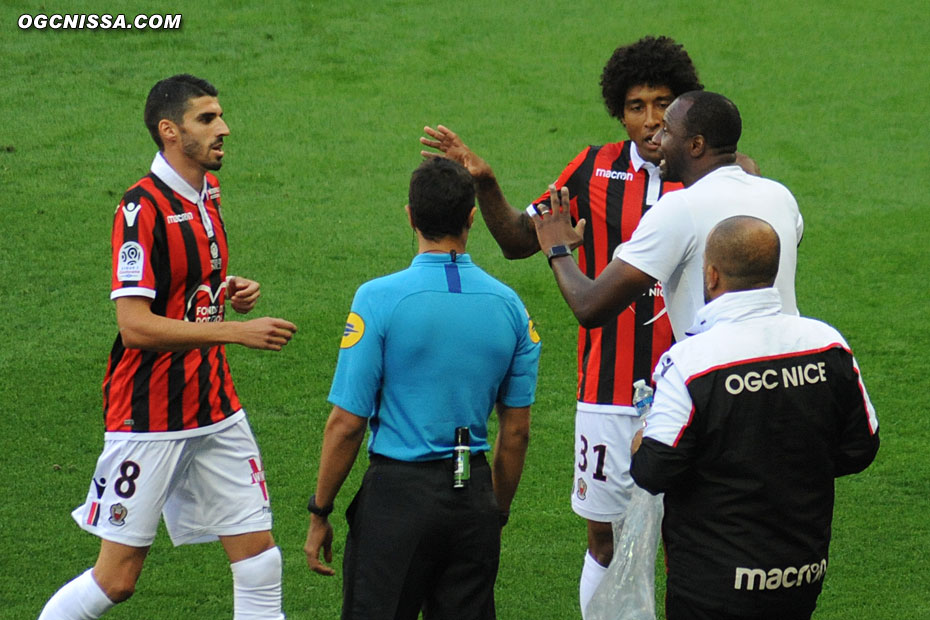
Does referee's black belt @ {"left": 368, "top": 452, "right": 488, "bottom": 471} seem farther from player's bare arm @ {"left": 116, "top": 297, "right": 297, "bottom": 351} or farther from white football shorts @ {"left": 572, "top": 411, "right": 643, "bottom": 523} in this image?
white football shorts @ {"left": 572, "top": 411, "right": 643, "bottom": 523}

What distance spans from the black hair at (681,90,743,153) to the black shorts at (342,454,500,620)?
125 centimetres

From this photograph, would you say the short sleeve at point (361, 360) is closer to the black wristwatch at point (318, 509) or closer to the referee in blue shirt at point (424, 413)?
the referee in blue shirt at point (424, 413)

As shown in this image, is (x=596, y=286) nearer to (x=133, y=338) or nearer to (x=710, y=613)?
(x=710, y=613)

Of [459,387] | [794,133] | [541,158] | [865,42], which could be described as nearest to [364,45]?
[541,158]

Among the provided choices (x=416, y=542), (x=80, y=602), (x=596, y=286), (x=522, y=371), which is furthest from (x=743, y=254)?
(x=80, y=602)

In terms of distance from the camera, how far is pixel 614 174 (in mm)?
4871

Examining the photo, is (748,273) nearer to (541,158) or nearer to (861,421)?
(861,421)

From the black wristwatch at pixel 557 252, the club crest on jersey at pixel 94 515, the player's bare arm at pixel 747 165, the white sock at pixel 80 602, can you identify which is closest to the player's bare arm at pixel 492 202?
the black wristwatch at pixel 557 252

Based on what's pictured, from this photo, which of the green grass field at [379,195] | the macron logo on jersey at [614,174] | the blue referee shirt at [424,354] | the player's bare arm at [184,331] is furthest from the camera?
the green grass field at [379,195]

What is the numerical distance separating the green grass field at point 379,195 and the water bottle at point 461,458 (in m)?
1.84

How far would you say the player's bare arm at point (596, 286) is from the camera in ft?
12.3

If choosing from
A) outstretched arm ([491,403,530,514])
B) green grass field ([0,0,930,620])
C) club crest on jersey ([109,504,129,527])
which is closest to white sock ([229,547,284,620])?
club crest on jersey ([109,504,129,527])

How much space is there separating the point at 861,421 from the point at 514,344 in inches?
40.4

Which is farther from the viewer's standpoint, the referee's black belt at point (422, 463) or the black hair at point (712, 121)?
the black hair at point (712, 121)
